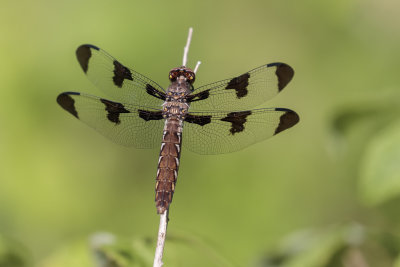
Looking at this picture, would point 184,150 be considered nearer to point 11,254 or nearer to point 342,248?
point 342,248

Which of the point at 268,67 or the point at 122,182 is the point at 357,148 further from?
the point at 122,182

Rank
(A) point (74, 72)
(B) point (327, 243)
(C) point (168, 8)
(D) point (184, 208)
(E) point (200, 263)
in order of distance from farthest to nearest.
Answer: (C) point (168, 8) → (A) point (74, 72) → (D) point (184, 208) → (E) point (200, 263) → (B) point (327, 243)

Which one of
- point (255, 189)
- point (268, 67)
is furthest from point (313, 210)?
point (268, 67)

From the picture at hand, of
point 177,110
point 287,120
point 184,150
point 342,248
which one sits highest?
point 184,150

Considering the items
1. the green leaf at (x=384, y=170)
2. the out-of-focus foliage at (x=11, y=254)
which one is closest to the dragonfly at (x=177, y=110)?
the green leaf at (x=384, y=170)

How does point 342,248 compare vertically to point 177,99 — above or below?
below

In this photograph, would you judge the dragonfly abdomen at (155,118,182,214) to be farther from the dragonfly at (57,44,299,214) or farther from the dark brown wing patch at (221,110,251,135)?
the dark brown wing patch at (221,110,251,135)

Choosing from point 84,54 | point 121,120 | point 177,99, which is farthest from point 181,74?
point 84,54

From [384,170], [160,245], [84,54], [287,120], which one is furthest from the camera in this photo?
[84,54]
